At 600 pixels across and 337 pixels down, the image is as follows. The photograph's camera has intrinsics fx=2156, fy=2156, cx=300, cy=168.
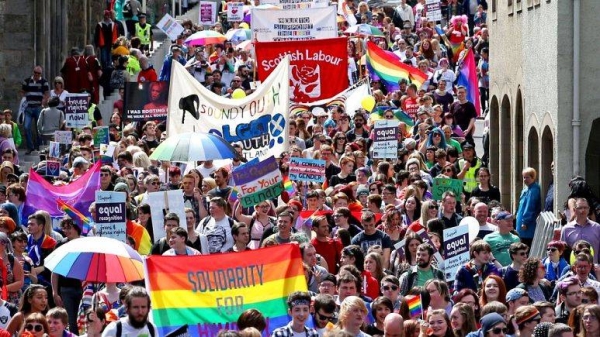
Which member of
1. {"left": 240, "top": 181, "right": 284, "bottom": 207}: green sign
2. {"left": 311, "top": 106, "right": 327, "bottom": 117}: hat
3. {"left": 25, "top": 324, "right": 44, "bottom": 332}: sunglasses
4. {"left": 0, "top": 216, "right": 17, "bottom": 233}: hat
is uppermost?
{"left": 311, "top": 106, "right": 327, "bottom": 117}: hat

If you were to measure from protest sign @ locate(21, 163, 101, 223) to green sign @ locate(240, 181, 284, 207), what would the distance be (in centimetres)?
228

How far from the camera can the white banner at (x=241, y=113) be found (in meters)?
26.7

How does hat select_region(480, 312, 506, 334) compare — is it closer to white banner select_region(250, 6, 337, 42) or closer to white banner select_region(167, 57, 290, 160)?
white banner select_region(167, 57, 290, 160)

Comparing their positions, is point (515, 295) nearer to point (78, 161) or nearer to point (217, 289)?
point (217, 289)

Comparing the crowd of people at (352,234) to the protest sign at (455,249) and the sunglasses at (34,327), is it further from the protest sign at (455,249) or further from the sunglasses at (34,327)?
the protest sign at (455,249)

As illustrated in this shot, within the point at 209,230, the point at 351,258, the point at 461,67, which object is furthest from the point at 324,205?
the point at 461,67

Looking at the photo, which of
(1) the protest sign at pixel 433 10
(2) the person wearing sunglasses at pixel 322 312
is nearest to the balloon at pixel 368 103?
(1) the protest sign at pixel 433 10

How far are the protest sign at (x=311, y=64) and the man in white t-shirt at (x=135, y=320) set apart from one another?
18.1 m

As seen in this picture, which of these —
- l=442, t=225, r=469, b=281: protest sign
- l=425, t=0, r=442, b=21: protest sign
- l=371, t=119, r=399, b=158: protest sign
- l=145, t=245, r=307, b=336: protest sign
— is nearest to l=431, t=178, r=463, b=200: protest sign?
l=371, t=119, r=399, b=158: protest sign

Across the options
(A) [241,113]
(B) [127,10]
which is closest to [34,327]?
(A) [241,113]

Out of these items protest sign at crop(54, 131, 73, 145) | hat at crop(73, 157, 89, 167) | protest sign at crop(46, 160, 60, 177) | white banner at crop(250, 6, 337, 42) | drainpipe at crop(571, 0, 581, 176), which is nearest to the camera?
drainpipe at crop(571, 0, 581, 176)

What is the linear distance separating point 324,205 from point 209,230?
2.12m

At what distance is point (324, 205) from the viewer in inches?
908

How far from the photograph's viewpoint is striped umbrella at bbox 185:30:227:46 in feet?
143
